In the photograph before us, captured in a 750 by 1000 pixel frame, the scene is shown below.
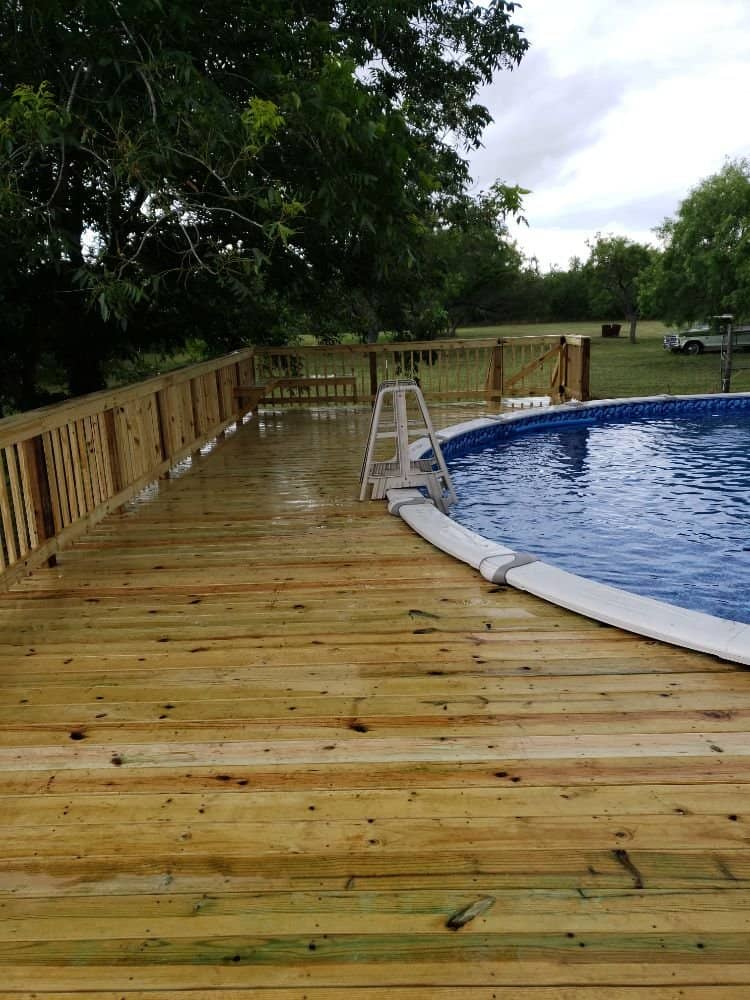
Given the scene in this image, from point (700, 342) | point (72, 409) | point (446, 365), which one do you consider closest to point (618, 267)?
point (700, 342)

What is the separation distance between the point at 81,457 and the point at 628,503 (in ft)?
14.2

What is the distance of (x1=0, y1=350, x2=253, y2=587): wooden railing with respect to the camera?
356 cm

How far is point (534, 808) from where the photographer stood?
1771mm

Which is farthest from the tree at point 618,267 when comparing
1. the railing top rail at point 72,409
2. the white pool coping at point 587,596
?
the white pool coping at point 587,596

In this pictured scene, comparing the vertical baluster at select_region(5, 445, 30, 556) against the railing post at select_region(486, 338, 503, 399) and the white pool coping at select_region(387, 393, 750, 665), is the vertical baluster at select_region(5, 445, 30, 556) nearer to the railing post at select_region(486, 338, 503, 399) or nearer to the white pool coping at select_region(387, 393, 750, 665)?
the white pool coping at select_region(387, 393, 750, 665)

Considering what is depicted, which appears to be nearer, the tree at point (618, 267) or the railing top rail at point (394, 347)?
the railing top rail at point (394, 347)

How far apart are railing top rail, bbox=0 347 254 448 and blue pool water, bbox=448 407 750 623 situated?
2.60 metres

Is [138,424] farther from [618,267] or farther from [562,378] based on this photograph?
[618,267]

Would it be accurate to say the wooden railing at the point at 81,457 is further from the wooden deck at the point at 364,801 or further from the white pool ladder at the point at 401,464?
the white pool ladder at the point at 401,464

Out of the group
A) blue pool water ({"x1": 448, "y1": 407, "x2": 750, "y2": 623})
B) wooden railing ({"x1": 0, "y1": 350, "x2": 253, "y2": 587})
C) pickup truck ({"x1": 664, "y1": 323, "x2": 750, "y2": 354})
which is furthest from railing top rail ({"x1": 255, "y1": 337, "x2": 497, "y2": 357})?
pickup truck ({"x1": 664, "y1": 323, "x2": 750, "y2": 354})

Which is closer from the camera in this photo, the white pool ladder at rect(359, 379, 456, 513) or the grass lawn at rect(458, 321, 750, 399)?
the white pool ladder at rect(359, 379, 456, 513)

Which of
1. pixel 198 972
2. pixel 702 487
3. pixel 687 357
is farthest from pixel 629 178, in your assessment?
pixel 198 972

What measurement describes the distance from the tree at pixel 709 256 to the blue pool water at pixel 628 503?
1239 cm

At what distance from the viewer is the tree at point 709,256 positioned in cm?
1988
